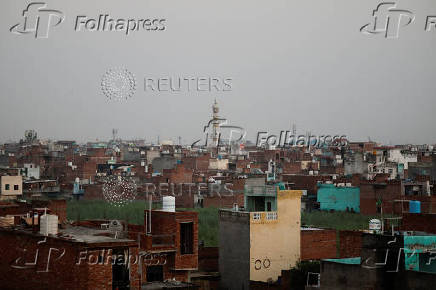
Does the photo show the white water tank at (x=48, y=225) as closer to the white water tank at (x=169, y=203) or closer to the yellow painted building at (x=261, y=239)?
the white water tank at (x=169, y=203)

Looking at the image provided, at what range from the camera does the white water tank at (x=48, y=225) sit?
11898 mm

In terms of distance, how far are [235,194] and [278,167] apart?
16.5m

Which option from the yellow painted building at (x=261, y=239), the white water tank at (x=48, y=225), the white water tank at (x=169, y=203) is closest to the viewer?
the white water tank at (x=48, y=225)

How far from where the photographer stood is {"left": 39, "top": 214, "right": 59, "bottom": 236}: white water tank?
39.0 ft

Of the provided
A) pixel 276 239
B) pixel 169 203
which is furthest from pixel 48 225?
pixel 276 239

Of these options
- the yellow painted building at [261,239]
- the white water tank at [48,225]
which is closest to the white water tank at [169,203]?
the yellow painted building at [261,239]

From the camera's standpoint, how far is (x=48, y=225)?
469 inches

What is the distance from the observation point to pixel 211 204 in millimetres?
38969

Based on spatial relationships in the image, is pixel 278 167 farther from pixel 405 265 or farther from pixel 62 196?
pixel 405 265

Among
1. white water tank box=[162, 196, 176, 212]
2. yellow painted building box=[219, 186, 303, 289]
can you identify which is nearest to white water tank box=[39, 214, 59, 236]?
white water tank box=[162, 196, 176, 212]

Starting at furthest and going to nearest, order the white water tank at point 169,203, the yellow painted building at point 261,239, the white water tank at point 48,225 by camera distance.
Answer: the yellow painted building at point 261,239 → the white water tank at point 169,203 → the white water tank at point 48,225

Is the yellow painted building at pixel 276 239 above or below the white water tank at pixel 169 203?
below

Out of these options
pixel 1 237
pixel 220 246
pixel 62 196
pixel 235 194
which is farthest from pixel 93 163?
pixel 1 237

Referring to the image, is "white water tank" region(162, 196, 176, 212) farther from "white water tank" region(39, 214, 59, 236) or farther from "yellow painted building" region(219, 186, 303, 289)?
"white water tank" region(39, 214, 59, 236)
